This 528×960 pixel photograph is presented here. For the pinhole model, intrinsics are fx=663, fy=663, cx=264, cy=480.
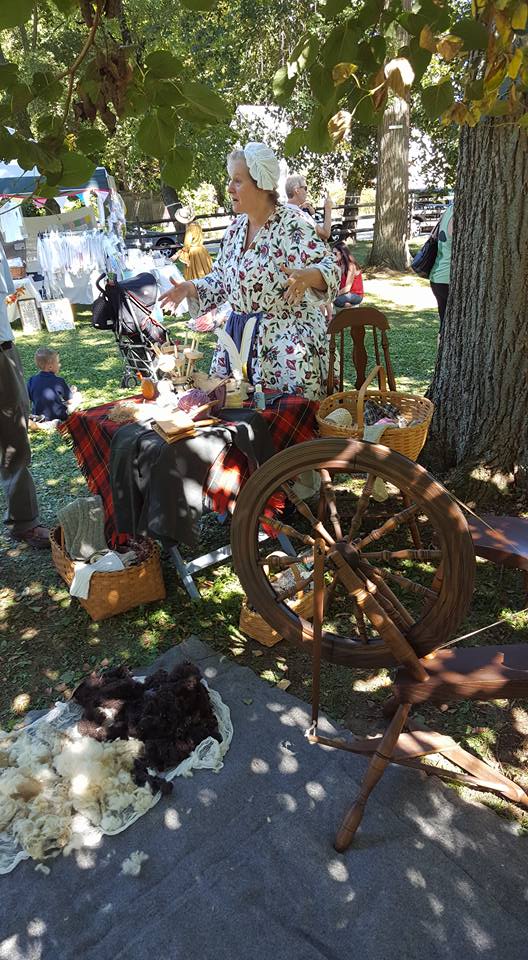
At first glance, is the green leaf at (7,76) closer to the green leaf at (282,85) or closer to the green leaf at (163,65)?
the green leaf at (163,65)

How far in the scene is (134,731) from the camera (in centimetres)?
230

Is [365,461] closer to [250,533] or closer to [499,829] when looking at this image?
[250,533]

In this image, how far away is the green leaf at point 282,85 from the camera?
5.14 feet

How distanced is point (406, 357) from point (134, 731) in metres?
5.42

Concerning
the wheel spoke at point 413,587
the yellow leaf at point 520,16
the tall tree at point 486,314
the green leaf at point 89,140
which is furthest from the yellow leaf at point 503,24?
the wheel spoke at point 413,587

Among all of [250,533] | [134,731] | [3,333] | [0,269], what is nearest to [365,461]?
[250,533]

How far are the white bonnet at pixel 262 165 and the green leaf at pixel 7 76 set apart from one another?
1.73 m

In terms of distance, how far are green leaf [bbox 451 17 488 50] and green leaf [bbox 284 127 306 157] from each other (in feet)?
1.28

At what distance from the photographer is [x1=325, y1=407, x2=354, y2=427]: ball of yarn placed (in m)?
2.85

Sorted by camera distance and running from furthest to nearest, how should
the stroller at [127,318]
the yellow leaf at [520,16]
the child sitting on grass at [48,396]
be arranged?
the stroller at [127,318] < the child sitting on grass at [48,396] < the yellow leaf at [520,16]

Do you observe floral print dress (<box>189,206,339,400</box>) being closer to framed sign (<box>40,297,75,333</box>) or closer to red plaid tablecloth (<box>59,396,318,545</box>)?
red plaid tablecloth (<box>59,396,318,545</box>)

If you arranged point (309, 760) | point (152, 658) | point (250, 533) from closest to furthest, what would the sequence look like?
point (250, 533), point (309, 760), point (152, 658)

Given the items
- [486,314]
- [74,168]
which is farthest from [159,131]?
[486,314]

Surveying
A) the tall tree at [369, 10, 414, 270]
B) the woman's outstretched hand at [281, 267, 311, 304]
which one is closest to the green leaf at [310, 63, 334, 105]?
the woman's outstretched hand at [281, 267, 311, 304]
